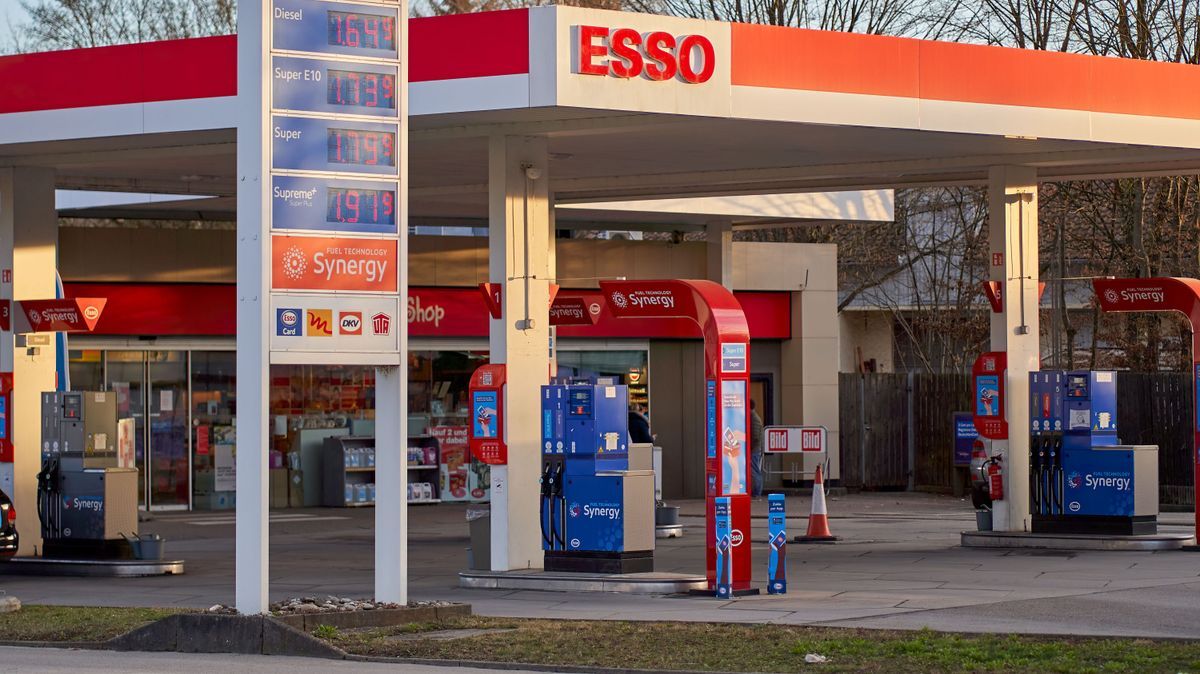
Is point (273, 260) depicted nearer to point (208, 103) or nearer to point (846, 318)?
point (208, 103)

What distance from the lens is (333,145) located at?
1268 cm

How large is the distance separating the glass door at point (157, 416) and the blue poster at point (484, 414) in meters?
11.2

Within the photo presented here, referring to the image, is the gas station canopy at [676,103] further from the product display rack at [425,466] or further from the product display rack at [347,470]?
the product display rack at [425,466]

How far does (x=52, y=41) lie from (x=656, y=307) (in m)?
23.9

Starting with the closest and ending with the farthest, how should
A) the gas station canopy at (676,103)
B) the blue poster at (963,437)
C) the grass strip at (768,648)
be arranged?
the grass strip at (768,648), the gas station canopy at (676,103), the blue poster at (963,437)

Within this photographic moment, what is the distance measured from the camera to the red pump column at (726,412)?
14859 mm

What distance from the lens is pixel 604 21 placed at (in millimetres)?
15445

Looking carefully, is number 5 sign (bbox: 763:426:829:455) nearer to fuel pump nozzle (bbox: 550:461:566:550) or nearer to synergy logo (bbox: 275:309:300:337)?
fuel pump nozzle (bbox: 550:461:566:550)

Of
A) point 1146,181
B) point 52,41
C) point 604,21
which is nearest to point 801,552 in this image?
point 604,21

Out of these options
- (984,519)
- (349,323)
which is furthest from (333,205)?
(984,519)

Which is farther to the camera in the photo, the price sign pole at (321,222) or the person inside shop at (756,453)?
the person inside shop at (756,453)

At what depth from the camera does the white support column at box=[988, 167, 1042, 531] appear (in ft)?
65.9

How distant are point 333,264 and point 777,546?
4901 millimetres

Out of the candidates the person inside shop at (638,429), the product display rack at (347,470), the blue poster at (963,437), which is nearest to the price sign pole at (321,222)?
the person inside shop at (638,429)
